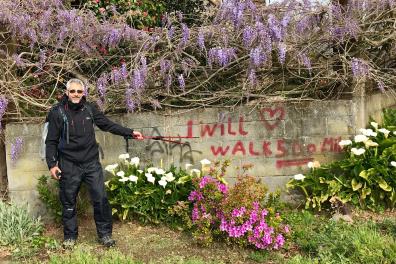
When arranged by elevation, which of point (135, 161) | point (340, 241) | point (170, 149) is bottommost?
point (340, 241)

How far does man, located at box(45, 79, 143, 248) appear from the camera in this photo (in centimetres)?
481

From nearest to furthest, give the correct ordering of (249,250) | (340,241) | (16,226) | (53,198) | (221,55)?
(340,241), (249,250), (16,226), (53,198), (221,55)

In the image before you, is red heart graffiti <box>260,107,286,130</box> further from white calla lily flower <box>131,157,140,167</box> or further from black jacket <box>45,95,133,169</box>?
black jacket <box>45,95,133,169</box>

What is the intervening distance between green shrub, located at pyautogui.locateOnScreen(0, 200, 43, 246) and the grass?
18 cm

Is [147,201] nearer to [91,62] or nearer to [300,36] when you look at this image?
[91,62]

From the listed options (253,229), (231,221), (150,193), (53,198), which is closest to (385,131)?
(253,229)

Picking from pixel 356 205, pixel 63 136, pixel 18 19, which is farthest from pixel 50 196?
pixel 356 205

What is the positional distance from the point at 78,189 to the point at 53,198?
738 mm

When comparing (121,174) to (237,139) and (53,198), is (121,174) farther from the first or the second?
(237,139)

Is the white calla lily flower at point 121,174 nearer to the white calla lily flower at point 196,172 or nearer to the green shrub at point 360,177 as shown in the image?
the white calla lily flower at point 196,172

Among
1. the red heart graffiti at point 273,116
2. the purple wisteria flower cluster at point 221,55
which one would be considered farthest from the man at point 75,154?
the red heart graffiti at point 273,116

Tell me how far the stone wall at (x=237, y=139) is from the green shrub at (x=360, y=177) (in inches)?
8.4

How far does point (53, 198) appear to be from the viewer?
558 centimetres

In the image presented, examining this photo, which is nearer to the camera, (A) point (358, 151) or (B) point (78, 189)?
(B) point (78, 189)
